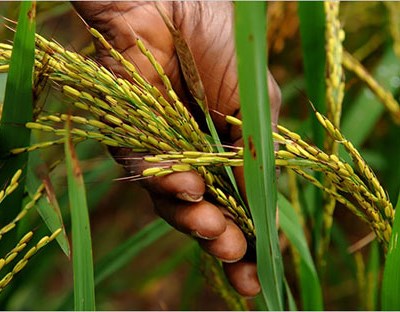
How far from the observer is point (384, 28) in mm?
1591

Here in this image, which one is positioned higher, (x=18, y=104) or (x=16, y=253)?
(x=18, y=104)

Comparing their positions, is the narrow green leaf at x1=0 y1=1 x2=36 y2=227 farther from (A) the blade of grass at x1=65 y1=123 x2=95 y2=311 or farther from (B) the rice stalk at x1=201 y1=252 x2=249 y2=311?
(B) the rice stalk at x1=201 y1=252 x2=249 y2=311

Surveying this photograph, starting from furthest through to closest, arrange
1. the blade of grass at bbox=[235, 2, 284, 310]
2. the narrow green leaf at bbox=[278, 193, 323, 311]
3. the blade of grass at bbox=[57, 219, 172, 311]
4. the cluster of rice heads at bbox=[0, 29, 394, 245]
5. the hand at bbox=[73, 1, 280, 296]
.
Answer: the blade of grass at bbox=[57, 219, 172, 311] < the narrow green leaf at bbox=[278, 193, 323, 311] < the hand at bbox=[73, 1, 280, 296] < the cluster of rice heads at bbox=[0, 29, 394, 245] < the blade of grass at bbox=[235, 2, 284, 310]

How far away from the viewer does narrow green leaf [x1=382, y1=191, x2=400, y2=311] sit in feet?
2.30

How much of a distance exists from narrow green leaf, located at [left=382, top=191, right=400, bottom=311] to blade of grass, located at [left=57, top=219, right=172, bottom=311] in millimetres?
424

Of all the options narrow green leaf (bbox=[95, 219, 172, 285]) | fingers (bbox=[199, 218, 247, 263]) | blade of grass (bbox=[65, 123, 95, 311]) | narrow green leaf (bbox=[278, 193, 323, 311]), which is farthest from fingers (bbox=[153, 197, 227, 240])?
narrow green leaf (bbox=[95, 219, 172, 285])

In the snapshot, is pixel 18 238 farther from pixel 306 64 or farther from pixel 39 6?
pixel 39 6

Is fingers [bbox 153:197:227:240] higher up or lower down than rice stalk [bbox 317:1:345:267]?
lower down

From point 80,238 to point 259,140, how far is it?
0.20 metres

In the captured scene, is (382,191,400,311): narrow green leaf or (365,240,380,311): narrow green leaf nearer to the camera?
(382,191,400,311): narrow green leaf

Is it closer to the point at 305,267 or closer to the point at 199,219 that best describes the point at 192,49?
the point at 199,219

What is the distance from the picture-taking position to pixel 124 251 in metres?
1.09

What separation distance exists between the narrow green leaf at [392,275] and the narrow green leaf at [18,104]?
40 centimetres

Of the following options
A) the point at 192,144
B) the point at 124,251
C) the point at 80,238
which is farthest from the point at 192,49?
the point at 124,251
